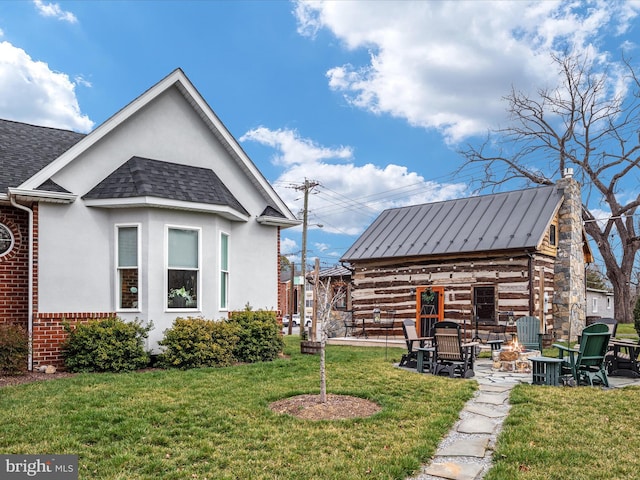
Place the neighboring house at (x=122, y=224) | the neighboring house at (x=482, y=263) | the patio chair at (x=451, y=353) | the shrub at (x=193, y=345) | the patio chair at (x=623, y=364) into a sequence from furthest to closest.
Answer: the neighboring house at (x=482, y=263) < the shrub at (x=193, y=345) < the neighboring house at (x=122, y=224) < the patio chair at (x=623, y=364) < the patio chair at (x=451, y=353)

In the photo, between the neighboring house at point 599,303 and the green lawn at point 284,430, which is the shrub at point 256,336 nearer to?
the green lawn at point 284,430

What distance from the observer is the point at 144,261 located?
1122cm

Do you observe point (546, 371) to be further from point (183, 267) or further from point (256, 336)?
point (183, 267)

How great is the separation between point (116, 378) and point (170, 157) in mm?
5625

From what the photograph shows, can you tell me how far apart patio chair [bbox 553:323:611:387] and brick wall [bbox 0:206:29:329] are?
1117 cm

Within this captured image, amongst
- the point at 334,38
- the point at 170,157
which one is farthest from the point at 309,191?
the point at 170,157

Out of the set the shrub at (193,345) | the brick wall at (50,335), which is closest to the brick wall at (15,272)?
the brick wall at (50,335)

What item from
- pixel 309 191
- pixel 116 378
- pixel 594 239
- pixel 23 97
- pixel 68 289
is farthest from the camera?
pixel 594 239

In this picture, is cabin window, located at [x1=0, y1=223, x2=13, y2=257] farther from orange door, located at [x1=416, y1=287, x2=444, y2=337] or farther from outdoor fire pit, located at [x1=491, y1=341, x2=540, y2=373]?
orange door, located at [x1=416, y1=287, x2=444, y2=337]

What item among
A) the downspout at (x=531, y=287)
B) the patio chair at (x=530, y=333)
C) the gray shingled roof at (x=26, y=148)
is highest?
the gray shingled roof at (x=26, y=148)

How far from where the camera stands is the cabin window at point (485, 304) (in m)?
18.3

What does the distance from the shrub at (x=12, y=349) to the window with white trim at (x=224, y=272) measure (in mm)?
4302

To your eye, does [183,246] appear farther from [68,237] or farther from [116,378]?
[116,378]

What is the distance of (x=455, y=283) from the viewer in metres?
19.1
